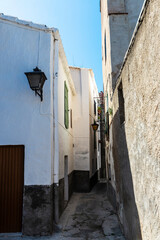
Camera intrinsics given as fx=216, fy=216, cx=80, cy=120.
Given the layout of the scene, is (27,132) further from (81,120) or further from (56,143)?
(81,120)

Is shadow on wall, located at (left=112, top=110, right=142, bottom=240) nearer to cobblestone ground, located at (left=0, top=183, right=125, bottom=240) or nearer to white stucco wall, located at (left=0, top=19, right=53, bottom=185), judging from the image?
cobblestone ground, located at (left=0, top=183, right=125, bottom=240)

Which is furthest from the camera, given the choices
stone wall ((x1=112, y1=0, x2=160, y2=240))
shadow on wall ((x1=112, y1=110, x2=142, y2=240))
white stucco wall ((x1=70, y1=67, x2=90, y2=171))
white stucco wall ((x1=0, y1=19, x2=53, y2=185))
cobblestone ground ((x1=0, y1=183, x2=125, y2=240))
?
white stucco wall ((x1=70, y1=67, x2=90, y2=171))

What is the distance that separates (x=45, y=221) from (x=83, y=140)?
6711 millimetres

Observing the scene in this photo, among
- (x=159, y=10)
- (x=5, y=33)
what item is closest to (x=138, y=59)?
(x=159, y=10)

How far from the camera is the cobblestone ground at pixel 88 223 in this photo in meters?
5.30

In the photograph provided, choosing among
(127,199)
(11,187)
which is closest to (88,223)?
(127,199)

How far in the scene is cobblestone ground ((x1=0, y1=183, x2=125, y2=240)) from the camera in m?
5.30

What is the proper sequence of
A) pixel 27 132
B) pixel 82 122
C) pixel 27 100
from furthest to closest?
pixel 82 122 < pixel 27 100 < pixel 27 132

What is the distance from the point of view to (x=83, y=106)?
40.0 ft

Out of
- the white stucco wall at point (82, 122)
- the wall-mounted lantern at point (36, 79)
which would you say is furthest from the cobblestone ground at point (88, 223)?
the wall-mounted lantern at point (36, 79)

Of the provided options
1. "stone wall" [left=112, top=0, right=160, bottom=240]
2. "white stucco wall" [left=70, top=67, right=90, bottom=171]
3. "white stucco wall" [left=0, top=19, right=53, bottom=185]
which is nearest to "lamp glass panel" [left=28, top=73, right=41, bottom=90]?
"white stucco wall" [left=0, top=19, right=53, bottom=185]

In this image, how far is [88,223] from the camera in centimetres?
633

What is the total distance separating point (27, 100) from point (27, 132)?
904 mm

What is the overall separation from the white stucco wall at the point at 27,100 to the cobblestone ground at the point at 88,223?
140 cm
